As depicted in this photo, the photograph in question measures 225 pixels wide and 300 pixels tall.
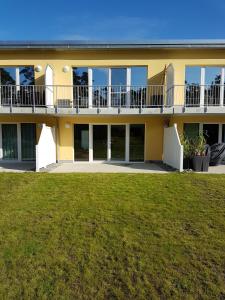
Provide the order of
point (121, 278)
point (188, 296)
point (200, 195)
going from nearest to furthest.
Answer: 1. point (188, 296)
2. point (121, 278)
3. point (200, 195)

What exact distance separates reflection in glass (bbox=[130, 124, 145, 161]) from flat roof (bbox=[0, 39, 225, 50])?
4012mm

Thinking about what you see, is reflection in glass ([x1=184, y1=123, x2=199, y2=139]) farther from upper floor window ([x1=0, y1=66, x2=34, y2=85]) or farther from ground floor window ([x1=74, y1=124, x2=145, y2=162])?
upper floor window ([x1=0, y1=66, x2=34, y2=85])

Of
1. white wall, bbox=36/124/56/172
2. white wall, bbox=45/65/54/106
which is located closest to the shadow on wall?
white wall, bbox=45/65/54/106

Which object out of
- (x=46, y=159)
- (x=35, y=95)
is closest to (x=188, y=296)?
(x=46, y=159)

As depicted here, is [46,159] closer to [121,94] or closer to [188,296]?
[121,94]

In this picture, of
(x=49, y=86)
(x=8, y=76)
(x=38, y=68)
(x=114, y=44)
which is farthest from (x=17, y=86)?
(x=114, y=44)

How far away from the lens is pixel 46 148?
10867mm

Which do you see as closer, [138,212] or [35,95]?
[138,212]

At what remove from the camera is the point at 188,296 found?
144 inches

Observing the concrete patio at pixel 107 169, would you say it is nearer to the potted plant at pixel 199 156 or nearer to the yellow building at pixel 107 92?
the potted plant at pixel 199 156

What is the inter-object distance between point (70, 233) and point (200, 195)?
3898 millimetres

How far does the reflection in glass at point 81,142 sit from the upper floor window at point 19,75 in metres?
3.44

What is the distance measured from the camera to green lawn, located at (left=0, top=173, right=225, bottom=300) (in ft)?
12.6

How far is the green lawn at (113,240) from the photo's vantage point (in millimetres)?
3846
